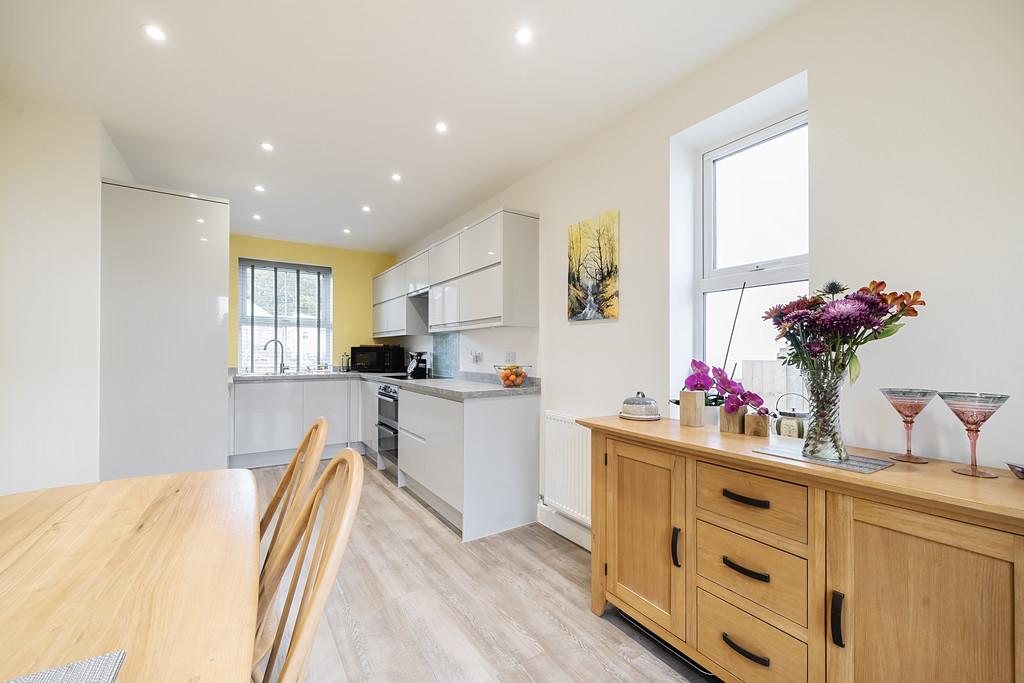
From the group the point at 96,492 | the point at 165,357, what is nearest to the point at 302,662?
the point at 96,492

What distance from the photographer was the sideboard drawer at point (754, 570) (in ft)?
4.11

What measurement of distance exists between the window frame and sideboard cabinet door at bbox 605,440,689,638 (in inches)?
31.8

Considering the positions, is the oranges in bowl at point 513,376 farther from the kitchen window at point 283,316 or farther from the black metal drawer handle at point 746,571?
the kitchen window at point 283,316

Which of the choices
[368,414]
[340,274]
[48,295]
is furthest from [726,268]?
[340,274]

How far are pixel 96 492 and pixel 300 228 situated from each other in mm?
3870

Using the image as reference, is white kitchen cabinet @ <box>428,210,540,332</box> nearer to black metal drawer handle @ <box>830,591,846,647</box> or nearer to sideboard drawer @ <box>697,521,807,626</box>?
sideboard drawer @ <box>697,521,807,626</box>

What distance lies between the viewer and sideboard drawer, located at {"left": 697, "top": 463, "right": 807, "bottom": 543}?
126 cm

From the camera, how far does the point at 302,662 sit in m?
0.67

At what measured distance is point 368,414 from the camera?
15.2 feet

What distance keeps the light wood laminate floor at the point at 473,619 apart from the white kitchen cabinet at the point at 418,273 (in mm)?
2297

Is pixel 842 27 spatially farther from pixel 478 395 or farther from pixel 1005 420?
pixel 478 395

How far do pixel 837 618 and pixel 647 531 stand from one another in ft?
2.17

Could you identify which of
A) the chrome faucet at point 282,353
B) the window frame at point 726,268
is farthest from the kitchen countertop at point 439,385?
the window frame at point 726,268

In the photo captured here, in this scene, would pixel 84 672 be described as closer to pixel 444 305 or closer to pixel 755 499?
pixel 755 499
